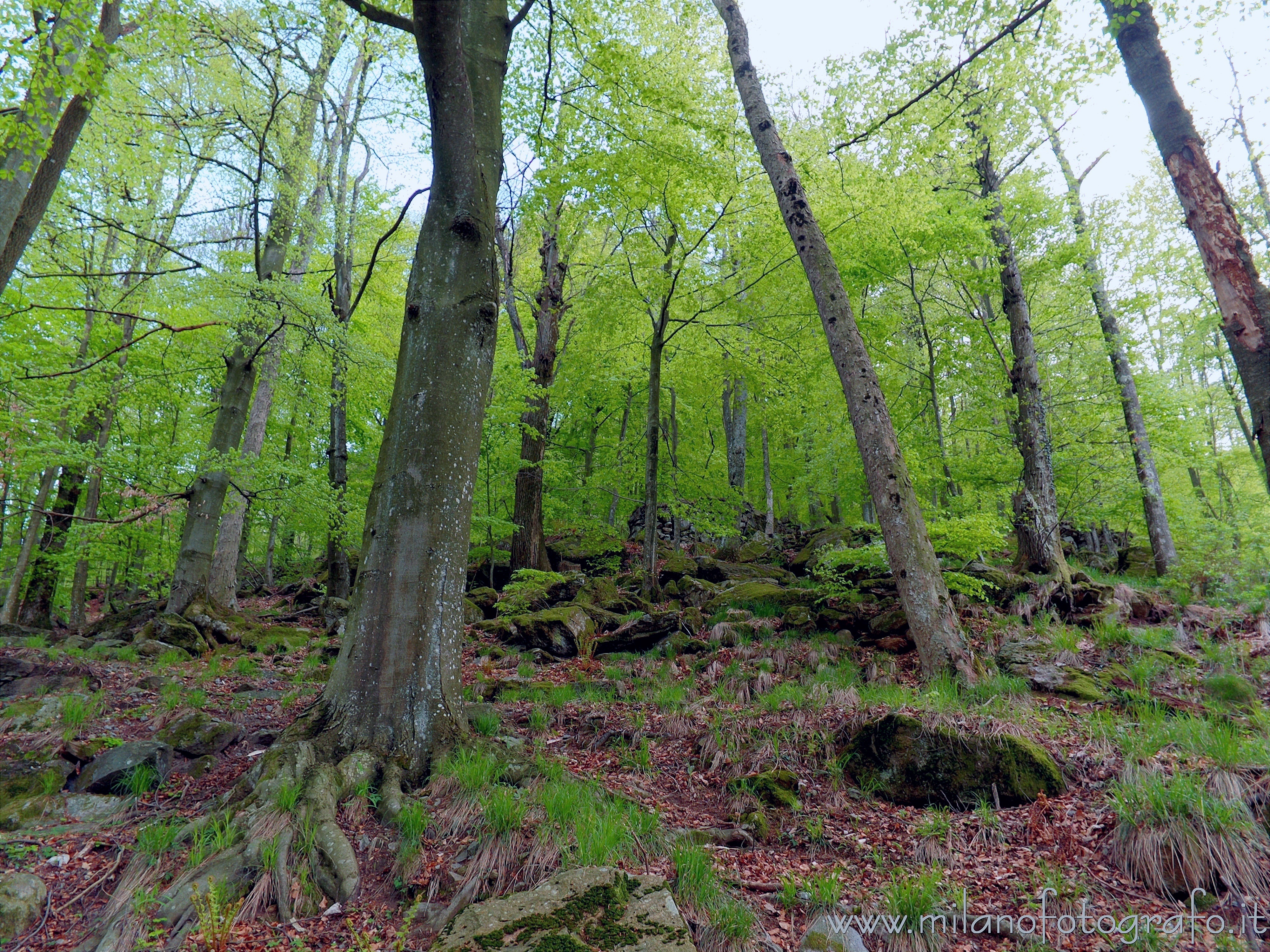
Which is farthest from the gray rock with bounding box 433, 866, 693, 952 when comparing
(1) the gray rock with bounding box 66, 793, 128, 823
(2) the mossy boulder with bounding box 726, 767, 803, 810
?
(1) the gray rock with bounding box 66, 793, 128, 823

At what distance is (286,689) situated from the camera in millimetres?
6367

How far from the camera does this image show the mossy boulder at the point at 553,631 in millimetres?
8172

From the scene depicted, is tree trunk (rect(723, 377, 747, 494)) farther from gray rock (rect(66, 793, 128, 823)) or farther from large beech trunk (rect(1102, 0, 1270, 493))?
gray rock (rect(66, 793, 128, 823))

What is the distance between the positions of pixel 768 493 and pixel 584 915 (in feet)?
47.8

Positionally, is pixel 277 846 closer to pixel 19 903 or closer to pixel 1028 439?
pixel 19 903

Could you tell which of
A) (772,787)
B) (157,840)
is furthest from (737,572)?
(157,840)

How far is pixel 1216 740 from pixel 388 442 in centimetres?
540

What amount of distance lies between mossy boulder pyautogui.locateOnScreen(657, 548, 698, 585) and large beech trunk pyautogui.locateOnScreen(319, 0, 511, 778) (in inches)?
262

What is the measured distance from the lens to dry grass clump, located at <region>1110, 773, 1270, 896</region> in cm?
259

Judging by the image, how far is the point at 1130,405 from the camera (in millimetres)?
12039

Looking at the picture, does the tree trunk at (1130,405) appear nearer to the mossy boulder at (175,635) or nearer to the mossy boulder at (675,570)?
the mossy boulder at (675,570)

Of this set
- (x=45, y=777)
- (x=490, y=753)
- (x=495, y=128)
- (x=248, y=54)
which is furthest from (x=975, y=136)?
(x=45, y=777)

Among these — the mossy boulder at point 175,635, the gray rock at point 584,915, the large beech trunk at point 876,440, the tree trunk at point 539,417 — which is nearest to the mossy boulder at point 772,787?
the gray rock at point 584,915

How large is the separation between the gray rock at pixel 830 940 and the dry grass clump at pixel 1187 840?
140 centimetres
